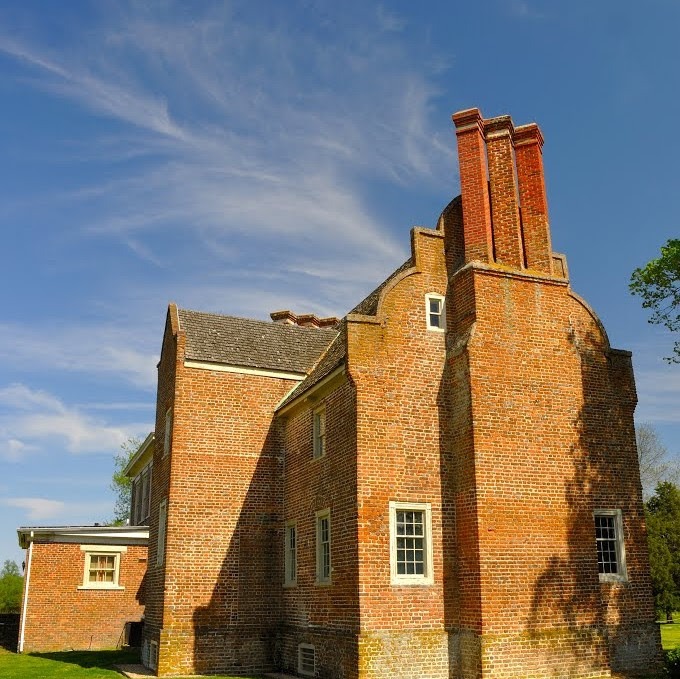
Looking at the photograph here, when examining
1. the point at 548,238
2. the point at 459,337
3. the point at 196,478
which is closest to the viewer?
the point at 459,337

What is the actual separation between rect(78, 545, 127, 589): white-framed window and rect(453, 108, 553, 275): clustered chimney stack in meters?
17.5

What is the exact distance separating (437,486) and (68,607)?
16.4 meters

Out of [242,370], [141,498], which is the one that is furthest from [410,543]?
[141,498]

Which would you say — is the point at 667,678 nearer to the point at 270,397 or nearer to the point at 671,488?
the point at 270,397

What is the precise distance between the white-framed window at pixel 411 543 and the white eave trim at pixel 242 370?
725 centimetres

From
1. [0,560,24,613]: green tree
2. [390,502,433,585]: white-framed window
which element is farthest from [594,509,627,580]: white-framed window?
[0,560,24,613]: green tree

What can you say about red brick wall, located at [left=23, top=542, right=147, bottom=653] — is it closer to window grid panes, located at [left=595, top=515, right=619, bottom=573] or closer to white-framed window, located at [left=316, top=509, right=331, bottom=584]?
white-framed window, located at [left=316, top=509, right=331, bottom=584]

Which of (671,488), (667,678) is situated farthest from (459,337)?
(671,488)

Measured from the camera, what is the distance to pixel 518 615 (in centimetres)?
1470

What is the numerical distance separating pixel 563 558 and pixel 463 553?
2.21m

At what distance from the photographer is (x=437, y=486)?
52.7 ft

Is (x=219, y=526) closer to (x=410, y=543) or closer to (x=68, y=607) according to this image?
(x=410, y=543)

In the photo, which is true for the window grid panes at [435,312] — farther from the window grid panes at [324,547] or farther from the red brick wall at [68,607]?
the red brick wall at [68,607]

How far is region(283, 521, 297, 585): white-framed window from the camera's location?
63.4 feet
